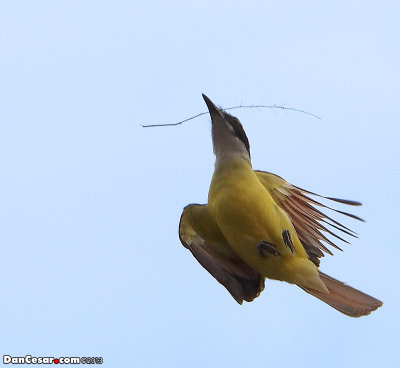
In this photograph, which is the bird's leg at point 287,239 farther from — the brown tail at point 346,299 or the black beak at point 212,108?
the black beak at point 212,108

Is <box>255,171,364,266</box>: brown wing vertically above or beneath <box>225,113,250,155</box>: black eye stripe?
beneath

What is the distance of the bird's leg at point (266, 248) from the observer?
8203mm

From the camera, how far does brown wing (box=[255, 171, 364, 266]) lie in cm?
870

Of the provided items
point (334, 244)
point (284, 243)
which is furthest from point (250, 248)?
point (334, 244)

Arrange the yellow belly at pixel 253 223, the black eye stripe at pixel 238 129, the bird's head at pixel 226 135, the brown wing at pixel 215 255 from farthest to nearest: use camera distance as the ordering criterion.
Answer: the black eye stripe at pixel 238 129, the bird's head at pixel 226 135, the brown wing at pixel 215 255, the yellow belly at pixel 253 223

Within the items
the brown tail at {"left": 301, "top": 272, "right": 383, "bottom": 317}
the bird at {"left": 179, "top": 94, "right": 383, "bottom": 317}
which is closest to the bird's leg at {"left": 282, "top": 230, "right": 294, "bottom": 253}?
the bird at {"left": 179, "top": 94, "right": 383, "bottom": 317}

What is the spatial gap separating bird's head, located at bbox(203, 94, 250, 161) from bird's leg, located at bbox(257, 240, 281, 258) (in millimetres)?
1274

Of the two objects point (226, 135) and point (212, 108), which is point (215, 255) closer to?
point (226, 135)

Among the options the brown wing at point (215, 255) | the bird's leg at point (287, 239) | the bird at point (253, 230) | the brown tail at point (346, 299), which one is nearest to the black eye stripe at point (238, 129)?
the bird at point (253, 230)

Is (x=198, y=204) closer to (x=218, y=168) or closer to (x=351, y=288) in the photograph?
(x=218, y=168)

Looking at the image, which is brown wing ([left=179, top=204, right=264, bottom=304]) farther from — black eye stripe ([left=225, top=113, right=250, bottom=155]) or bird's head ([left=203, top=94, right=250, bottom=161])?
black eye stripe ([left=225, top=113, right=250, bottom=155])

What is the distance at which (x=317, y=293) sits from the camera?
8742 mm

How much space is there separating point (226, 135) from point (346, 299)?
2.37m

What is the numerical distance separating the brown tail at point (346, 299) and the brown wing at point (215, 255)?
63 cm
